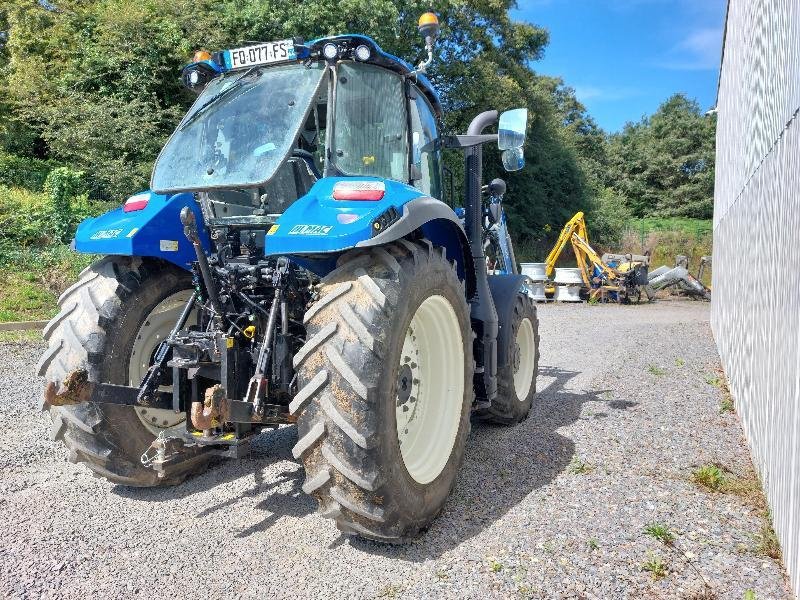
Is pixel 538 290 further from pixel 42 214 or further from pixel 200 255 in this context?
pixel 200 255

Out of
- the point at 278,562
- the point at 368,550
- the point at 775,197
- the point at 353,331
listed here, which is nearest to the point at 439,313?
the point at 353,331

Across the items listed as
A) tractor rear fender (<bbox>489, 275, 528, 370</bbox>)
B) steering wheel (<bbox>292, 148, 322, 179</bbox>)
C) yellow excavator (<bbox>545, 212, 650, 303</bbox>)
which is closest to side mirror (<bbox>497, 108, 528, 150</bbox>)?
steering wheel (<bbox>292, 148, 322, 179</bbox>)

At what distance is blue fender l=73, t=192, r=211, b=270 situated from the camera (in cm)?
348

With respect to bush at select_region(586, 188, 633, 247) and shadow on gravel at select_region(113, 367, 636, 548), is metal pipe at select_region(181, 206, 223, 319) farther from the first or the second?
bush at select_region(586, 188, 633, 247)

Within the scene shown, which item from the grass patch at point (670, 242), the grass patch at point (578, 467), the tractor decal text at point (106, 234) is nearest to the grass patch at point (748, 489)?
the grass patch at point (578, 467)

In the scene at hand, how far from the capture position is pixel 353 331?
279 cm

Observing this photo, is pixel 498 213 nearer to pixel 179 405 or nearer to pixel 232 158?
pixel 232 158

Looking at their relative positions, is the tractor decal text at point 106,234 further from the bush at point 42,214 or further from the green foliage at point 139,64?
the green foliage at point 139,64

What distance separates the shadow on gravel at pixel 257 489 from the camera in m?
3.51

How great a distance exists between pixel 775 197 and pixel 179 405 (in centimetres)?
406

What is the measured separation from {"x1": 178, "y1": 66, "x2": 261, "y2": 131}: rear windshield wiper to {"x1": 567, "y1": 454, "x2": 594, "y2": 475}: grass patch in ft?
10.5

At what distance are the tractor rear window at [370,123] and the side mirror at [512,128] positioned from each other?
63cm

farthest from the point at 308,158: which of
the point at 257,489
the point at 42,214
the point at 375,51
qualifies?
the point at 42,214

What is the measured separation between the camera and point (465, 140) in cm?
455
